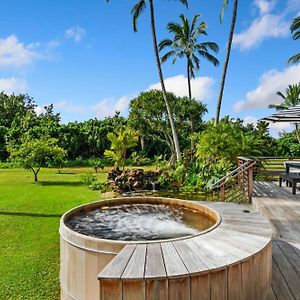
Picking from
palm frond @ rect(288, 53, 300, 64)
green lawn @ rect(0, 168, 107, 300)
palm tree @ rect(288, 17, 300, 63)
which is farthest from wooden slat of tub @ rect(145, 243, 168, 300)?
palm frond @ rect(288, 53, 300, 64)

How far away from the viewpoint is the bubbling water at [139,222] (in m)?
4.41

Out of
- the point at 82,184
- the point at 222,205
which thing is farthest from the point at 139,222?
the point at 82,184

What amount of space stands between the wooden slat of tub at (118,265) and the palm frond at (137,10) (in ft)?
41.9

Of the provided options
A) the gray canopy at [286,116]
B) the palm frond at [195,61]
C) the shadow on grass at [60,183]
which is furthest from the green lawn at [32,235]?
the palm frond at [195,61]

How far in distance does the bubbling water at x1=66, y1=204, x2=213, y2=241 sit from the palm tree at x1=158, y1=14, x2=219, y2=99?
511 inches

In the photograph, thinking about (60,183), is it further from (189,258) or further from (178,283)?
(178,283)

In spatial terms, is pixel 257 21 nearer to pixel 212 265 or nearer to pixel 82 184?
pixel 82 184

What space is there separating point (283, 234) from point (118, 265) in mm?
3103

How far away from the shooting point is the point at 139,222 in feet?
16.5

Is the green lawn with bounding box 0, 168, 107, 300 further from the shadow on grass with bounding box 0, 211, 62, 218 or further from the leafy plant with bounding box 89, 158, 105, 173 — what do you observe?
the leafy plant with bounding box 89, 158, 105, 173

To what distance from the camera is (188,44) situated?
18.3m

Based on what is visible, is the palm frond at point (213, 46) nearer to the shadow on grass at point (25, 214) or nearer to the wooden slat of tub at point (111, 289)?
the shadow on grass at point (25, 214)

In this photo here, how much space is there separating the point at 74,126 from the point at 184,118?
9926 millimetres

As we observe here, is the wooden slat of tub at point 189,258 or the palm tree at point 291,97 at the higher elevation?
the palm tree at point 291,97
